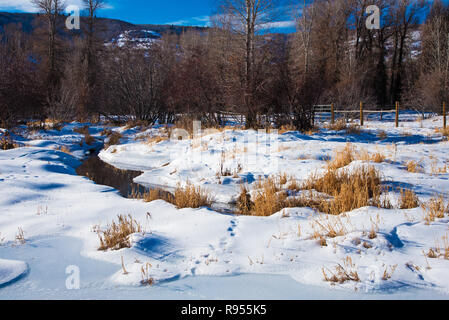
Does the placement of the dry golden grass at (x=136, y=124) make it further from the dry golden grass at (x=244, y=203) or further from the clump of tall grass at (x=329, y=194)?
the clump of tall grass at (x=329, y=194)

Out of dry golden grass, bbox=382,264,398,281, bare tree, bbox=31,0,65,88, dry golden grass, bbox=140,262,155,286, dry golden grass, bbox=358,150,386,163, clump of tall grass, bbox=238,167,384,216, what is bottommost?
dry golden grass, bbox=140,262,155,286

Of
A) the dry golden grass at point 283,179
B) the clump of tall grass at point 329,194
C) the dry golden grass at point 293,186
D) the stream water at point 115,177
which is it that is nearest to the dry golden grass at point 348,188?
the clump of tall grass at point 329,194

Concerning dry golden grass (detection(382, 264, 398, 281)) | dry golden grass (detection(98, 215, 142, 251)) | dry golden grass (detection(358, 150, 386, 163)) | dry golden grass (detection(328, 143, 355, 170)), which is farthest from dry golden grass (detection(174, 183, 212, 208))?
dry golden grass (detection(358, 150, 386, 163))

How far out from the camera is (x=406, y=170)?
6.38 meters

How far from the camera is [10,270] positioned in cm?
300

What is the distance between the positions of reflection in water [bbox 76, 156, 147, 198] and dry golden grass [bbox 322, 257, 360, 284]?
16.4 ft

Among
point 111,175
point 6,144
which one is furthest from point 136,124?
point 111,175

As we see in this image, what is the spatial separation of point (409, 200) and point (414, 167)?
7.47 feet

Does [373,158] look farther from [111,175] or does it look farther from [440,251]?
[111,175]

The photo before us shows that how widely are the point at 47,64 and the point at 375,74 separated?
30.2m

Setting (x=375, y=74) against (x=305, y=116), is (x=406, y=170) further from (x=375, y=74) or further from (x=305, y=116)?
(x=375, y=74)

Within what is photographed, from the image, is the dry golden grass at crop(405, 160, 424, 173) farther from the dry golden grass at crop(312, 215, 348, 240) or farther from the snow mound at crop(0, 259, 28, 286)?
the snow mound at crop(0, 259, 28, 286)

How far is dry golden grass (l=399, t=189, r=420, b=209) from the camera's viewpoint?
4504mm
